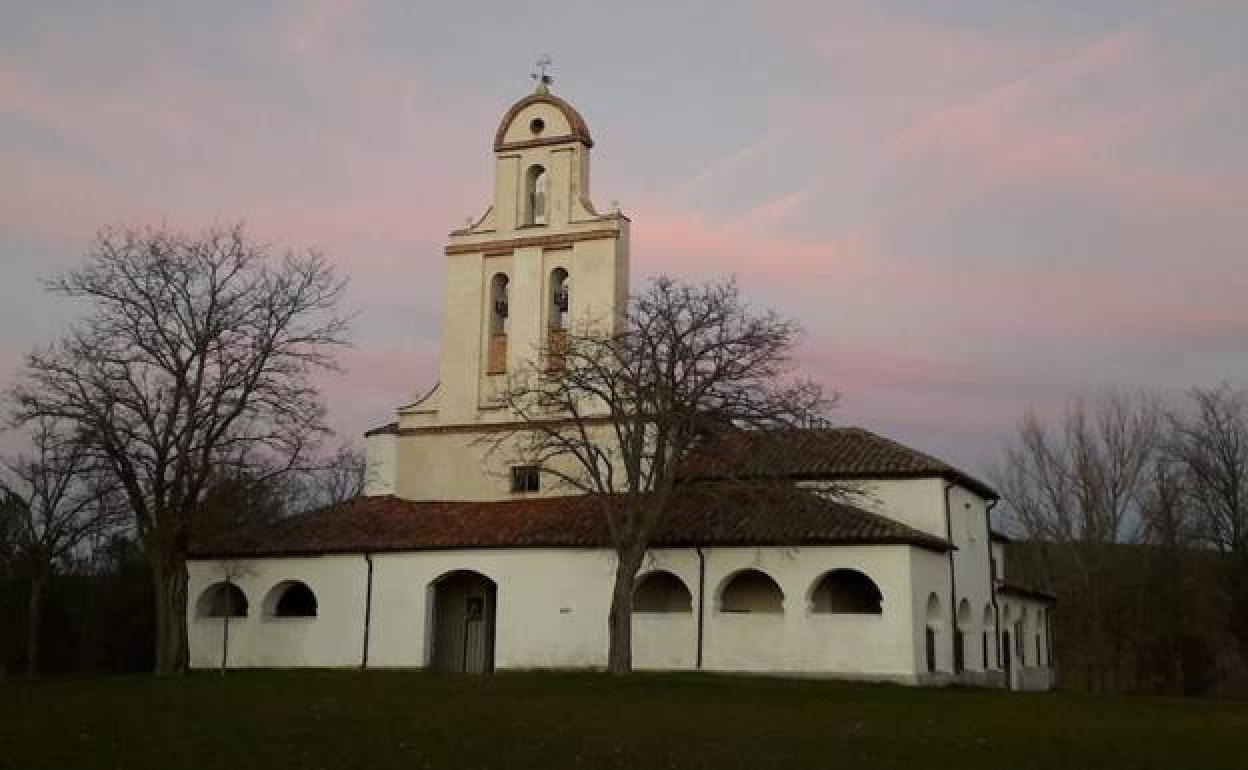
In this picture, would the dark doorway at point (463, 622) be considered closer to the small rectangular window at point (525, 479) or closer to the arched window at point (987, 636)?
the small rectangular window at point (525, 479)

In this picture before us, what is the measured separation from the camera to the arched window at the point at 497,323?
3922 cm

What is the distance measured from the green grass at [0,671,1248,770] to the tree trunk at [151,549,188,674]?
4191mm

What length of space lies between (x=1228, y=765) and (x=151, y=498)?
25835mm

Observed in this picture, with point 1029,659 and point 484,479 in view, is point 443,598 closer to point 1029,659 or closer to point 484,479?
point 484,479

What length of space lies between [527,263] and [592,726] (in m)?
22.0

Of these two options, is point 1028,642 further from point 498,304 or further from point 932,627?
point 498,304

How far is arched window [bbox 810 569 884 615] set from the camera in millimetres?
33719

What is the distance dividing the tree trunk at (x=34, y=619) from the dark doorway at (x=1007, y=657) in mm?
32030

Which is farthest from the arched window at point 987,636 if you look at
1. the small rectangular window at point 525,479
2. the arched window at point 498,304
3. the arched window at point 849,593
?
the arched window at point 498,304

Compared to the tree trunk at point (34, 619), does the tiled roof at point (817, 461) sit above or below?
above

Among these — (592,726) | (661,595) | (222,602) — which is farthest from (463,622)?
(592,726)

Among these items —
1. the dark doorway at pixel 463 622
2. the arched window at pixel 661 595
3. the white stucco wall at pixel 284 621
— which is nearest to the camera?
the arched window at pixel 661 595

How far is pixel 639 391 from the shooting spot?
31.4 meters

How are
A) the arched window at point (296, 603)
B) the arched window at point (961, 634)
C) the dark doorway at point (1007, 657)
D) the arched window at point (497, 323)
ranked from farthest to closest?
the dark doorway at point (1007, 657), the arched window at point (497, 323), the arched window at point (296, 603), the arched window at point (961, 634)
